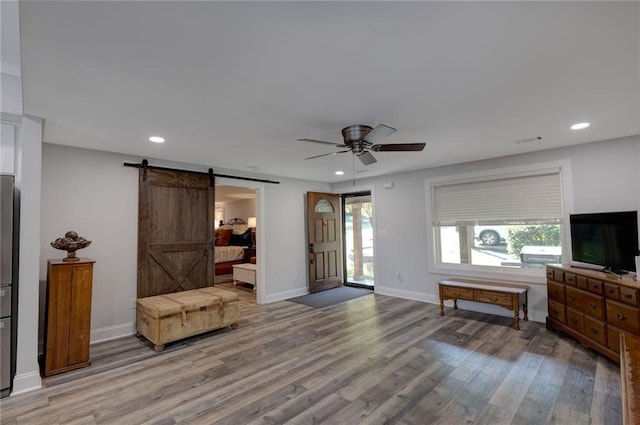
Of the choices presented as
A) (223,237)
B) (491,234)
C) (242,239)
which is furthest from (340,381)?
(223,237)

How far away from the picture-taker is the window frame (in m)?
3.95

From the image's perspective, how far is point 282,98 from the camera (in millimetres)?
2359

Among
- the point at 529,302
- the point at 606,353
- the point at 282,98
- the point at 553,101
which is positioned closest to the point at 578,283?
the point at 606,353

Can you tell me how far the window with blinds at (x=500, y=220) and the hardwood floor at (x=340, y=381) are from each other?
108cm

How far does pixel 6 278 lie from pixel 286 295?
13.1 feet

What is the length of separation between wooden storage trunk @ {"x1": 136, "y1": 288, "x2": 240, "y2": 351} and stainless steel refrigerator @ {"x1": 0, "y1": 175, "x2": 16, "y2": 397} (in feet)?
3.83

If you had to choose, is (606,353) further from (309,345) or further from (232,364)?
(232,364)

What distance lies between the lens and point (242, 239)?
9148mm

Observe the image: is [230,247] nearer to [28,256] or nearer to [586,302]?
[28,256]

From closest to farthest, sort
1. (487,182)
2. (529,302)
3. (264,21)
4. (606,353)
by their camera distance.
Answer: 1. (264,21)
2. (606,353)
3. (529,302)
4. (487,182)

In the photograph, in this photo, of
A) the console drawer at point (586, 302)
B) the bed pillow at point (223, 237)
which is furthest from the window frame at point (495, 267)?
the bed pillow at point (223, 237)

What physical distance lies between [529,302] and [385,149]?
3.31m

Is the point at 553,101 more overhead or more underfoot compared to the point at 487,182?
more overhead

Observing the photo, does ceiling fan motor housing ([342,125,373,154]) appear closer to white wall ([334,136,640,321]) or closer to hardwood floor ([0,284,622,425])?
white wall ([334,136,640,321])
